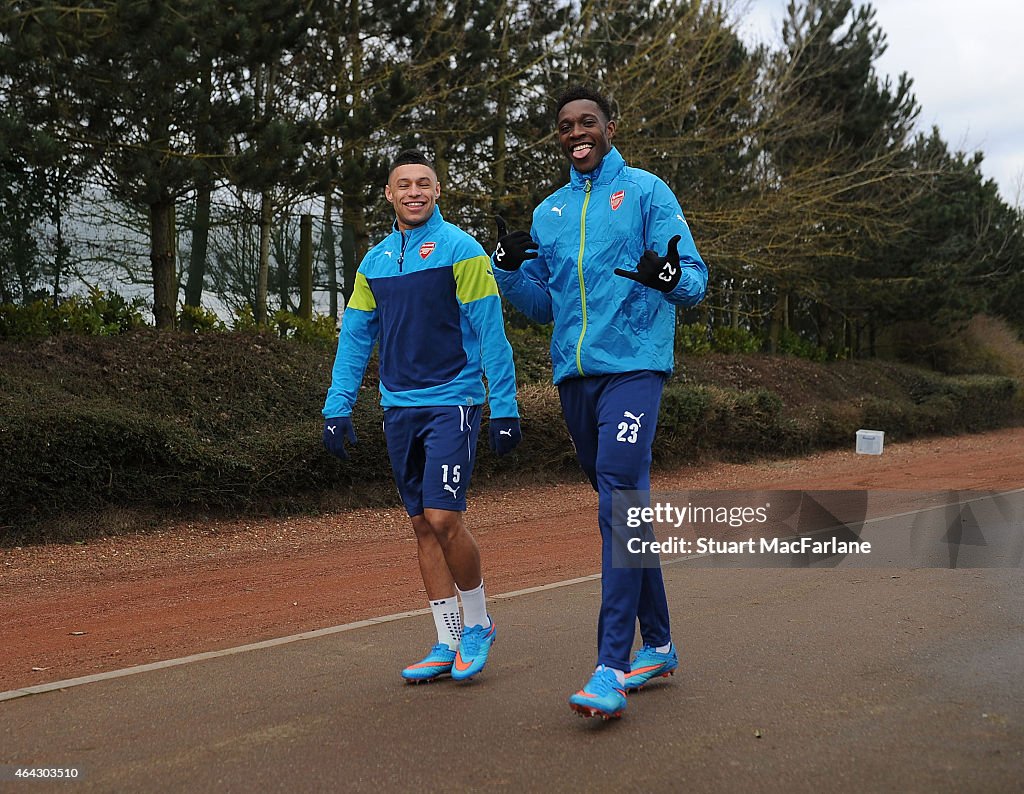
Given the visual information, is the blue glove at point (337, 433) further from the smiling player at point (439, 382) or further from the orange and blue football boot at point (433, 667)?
the orange and blue football boot at point (433, 667)

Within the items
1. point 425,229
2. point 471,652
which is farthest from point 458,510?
point 425,229

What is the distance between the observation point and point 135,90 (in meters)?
13.6

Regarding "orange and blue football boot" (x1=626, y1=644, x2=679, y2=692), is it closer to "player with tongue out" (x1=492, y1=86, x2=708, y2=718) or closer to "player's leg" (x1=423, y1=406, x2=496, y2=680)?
"player with tongue out" (x1=492, y1=86, x2=708, y2=718)

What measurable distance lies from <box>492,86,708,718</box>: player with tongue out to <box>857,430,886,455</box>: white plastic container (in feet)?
56.6

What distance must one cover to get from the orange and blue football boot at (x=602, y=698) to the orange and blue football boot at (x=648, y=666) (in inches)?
15.5

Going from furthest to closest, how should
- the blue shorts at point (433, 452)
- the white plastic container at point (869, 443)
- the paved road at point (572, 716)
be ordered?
the white plastic container at point (869, 443)
the blue shorts at point (433, 452)
the paved road at point (572, 716)

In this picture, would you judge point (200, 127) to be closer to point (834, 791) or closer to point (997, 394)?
point (834, 791)

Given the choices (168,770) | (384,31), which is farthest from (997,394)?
(168,770)

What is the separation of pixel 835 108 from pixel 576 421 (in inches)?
1122

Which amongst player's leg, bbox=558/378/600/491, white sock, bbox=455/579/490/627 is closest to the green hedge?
white sock, bbox=455/579/490/627

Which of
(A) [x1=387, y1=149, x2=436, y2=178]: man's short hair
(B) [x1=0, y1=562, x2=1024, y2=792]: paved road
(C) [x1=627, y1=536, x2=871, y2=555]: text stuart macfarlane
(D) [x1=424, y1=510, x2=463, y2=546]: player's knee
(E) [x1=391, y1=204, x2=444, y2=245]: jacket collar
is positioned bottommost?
(C) [x1=627, y1=536, x2=871, y2=555]: text stuart macfarlane

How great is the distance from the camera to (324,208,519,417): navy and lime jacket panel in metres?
5.07

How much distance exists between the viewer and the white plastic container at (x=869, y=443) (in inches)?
834

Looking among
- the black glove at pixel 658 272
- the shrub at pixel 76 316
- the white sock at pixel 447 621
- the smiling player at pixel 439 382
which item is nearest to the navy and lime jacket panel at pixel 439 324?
the smiling player at pixel 439 382
